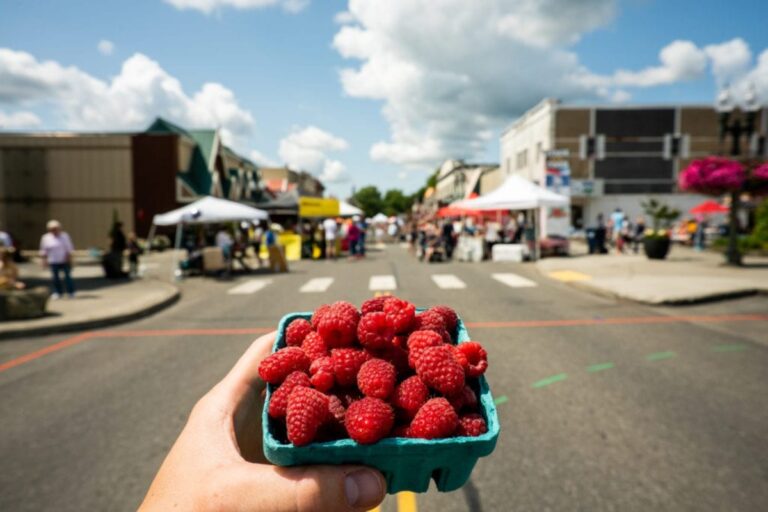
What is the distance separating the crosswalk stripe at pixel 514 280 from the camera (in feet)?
44.4

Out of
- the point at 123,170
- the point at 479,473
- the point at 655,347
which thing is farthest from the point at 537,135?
the point at 479,473

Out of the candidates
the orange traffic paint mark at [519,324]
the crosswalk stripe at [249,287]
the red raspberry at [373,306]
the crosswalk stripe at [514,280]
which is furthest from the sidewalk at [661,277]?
the red raspberry at [373,306]

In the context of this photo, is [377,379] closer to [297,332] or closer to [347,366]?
[347,366]

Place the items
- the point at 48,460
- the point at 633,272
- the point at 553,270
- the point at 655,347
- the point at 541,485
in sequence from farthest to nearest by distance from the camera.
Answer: the point at 553,270 < the point at 633,272 < the point at 655,347 < the point at 48,460 < the point at 541,485

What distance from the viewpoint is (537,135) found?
53500 millimetres

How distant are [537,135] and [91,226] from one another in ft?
143

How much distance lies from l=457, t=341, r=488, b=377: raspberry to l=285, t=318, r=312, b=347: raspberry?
2.08 feet

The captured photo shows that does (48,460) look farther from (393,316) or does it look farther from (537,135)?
(537,135)

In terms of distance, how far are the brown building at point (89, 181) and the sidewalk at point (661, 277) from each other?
26.6 metres

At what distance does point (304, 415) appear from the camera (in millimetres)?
1454

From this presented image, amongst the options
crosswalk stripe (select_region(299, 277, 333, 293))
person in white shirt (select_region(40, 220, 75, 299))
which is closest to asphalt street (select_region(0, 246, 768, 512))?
crosswalk stripe (select_region(299, 277, 333, 293))

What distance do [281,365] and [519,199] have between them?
1914cm

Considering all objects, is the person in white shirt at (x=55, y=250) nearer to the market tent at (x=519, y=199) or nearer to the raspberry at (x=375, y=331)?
the raspberry at (x=375, y=331)

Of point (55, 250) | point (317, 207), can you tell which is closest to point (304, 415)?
point (55, 250)
